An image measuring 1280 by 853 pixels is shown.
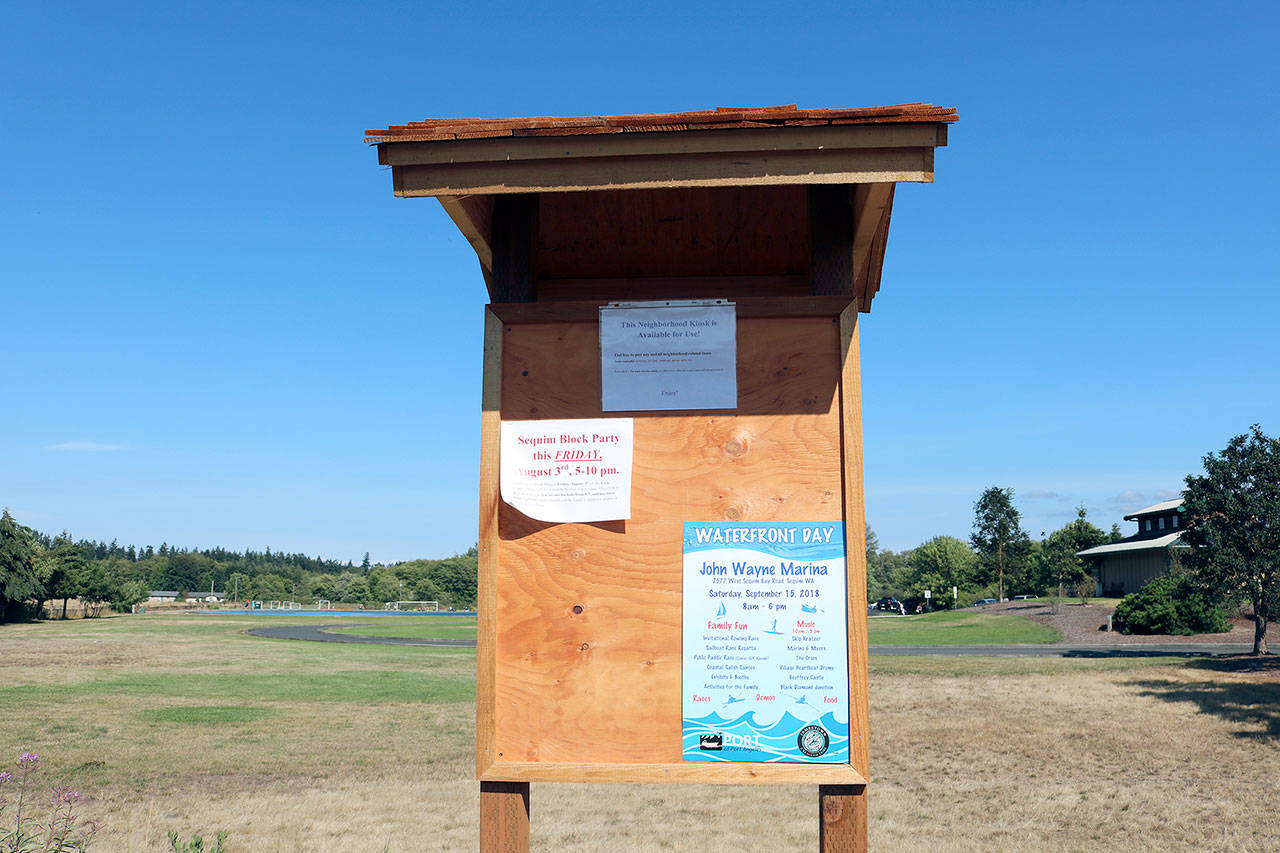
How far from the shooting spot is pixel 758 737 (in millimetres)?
3633

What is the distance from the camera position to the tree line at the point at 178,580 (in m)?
57.2

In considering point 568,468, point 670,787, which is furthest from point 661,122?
point 670,787

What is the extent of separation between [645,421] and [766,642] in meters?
1.08

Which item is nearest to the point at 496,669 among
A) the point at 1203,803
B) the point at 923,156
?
the point at 923,156

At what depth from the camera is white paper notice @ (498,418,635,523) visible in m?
3.75

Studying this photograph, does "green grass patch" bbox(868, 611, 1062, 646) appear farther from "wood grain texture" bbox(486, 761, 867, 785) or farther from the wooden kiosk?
the wooden kiosk

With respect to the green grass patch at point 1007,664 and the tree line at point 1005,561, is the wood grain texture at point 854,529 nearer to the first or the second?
the green grass patch at point 1007,664

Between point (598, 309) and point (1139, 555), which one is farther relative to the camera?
point (1139, 555)

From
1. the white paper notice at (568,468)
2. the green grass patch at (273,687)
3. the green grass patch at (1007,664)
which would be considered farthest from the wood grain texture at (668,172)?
the green grass patch at (1007,664)

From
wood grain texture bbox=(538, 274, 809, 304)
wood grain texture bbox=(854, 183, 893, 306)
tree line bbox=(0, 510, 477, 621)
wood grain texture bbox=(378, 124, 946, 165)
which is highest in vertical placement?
wood grain texture bbox=(378, 124, 946, 165)

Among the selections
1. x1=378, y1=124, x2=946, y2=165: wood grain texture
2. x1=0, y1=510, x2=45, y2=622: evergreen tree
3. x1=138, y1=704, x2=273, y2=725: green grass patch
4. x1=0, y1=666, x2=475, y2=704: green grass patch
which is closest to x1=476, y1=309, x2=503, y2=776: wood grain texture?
x1=378, y1=124, x2=946, y2=165: wood grain texture

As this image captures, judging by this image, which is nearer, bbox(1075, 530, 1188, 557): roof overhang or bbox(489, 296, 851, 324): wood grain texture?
bbox(489, 296, 851, 324): wood grain texture

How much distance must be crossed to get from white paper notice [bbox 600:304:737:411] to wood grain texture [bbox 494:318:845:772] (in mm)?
57

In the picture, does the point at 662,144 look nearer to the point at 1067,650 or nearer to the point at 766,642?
the point at 766,642
